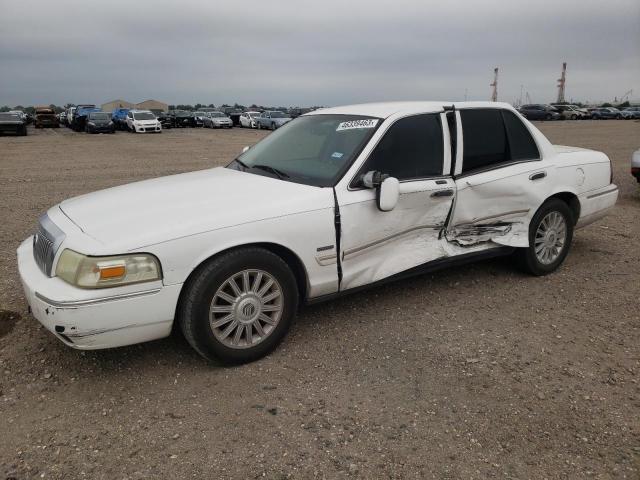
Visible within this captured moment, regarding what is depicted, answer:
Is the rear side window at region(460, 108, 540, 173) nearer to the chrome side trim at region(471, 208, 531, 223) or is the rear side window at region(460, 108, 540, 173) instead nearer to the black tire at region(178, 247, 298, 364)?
the chrome side trim at region(471, 208, 531, 223)

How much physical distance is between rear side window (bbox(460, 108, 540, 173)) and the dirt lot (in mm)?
1155

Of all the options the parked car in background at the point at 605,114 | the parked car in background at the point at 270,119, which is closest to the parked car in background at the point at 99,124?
the parked car in background at the point at 270,119

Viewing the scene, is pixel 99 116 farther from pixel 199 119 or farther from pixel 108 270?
pixel 108 270

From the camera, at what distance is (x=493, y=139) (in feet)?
14.8

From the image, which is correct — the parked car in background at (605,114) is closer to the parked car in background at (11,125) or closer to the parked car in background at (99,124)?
the parked car in background at (99,124)

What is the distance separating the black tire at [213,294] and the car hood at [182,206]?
8.7 inches

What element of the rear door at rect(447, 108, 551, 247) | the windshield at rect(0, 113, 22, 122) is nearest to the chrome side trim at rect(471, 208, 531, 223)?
the rear door at rect(447, 108, 551, 247)

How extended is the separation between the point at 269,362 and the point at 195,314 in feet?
2.11

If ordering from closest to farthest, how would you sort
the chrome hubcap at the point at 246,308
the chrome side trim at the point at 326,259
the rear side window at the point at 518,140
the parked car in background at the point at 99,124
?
the chrome hubcap at the point at 246,308 → the chrome side trim at the point at 326,259 → the rear side window at the point at 518,140 → the parked car in background at the point at 99,124

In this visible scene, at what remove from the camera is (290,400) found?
2994 millimetres

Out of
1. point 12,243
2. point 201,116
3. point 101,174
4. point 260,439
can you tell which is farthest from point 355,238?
point 201,116

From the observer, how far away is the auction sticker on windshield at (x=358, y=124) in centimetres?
Result: 390

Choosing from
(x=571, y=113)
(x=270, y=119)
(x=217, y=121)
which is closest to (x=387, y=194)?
(x=270, y=119)

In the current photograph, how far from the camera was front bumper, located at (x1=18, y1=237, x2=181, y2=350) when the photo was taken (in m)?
2.79
